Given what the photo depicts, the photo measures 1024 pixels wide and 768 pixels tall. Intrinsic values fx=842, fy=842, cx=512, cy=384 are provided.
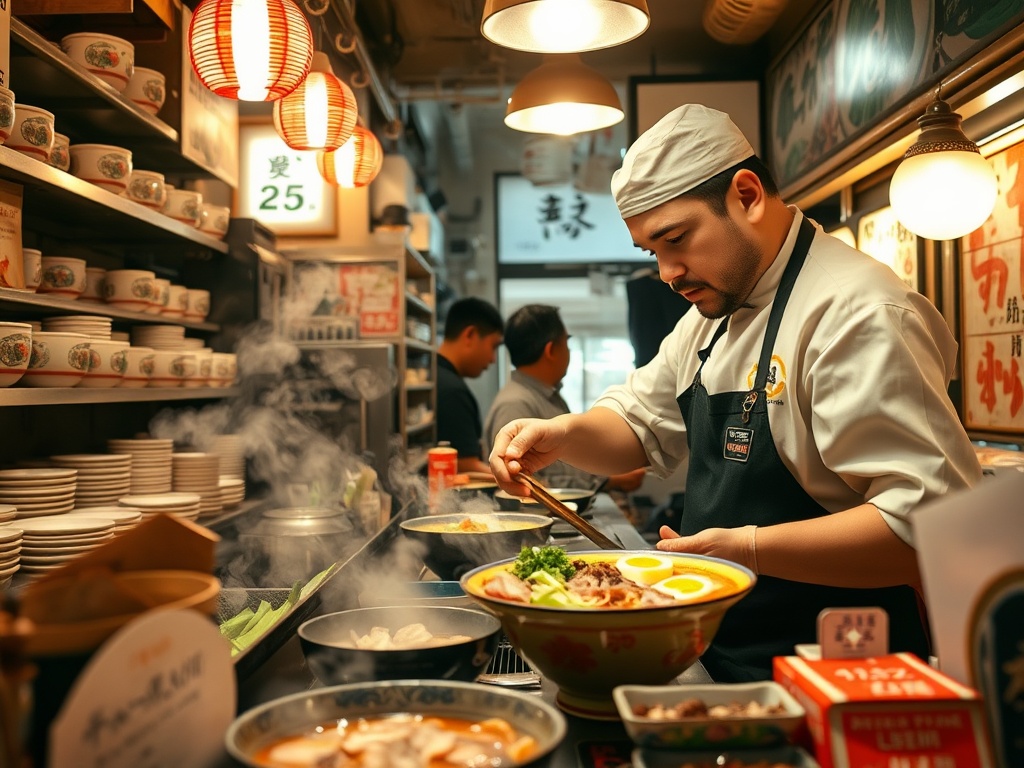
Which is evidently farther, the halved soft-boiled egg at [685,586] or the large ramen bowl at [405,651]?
the halved soft-boiled egg at [685,586]

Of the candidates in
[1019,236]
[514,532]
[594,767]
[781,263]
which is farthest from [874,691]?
[1019,236]

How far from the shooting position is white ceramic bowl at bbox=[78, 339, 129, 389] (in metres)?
2.63

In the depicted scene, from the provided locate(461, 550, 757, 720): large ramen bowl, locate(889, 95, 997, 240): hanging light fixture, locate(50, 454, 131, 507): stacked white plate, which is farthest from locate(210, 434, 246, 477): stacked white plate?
locate(889, 95, 997, 240): hanging light fixture

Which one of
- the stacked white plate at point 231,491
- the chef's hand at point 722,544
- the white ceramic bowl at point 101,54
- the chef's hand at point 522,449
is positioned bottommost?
the stacked white plate at point 231,491

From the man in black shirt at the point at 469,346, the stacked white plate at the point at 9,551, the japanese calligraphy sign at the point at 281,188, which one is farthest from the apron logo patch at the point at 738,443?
the japanese calligraphy sign at the point at 281,188

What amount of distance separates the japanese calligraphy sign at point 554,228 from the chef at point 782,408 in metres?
9.43

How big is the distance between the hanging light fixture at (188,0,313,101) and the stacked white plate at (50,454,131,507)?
1344 millimetres

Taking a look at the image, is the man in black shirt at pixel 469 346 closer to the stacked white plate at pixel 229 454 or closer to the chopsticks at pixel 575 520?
the stacked white plate at pixel 229 454

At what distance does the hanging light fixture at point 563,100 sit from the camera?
3504 mm

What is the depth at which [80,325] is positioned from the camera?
2.73 meters

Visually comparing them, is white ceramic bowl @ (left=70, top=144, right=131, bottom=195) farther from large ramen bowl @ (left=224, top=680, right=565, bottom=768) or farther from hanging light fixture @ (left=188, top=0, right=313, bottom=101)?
large ramen bowl @ (left=224, top=680, right=565, bottom=768)

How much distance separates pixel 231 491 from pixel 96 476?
830 millimetres

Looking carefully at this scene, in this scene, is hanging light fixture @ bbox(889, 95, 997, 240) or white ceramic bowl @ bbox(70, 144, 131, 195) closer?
white ceramic bowl @ bbox(70, 144, 131, 195)

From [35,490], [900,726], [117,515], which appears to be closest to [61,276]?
[35,490]
